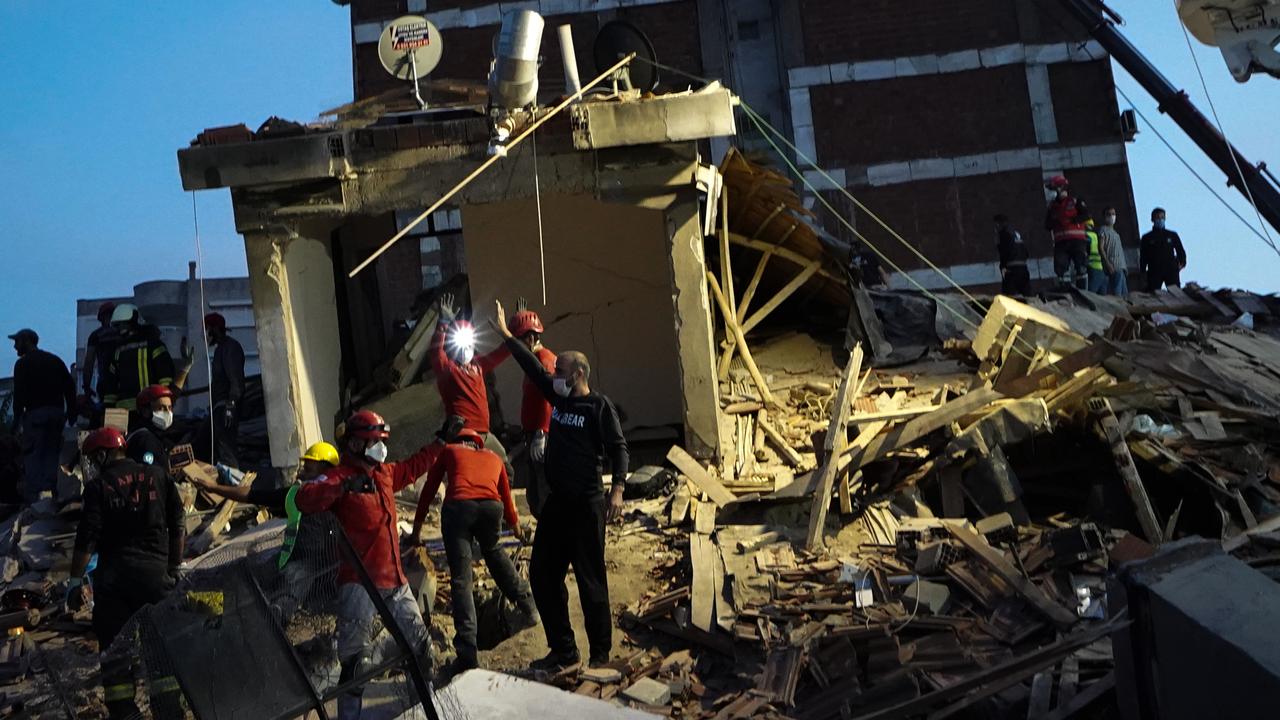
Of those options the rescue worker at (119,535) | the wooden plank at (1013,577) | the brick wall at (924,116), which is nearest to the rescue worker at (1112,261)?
the brick wall at (924,116)

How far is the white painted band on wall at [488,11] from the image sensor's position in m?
25.8

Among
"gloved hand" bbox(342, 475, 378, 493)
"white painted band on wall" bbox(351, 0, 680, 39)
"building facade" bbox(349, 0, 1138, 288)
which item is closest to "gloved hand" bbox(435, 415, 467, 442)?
"gloved hand" bbox(342, 475, 378, 493)

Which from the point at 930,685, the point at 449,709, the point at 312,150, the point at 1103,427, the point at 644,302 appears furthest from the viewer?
the point at 644,302

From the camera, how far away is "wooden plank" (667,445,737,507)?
10.6 meters

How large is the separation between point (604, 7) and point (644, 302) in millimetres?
13699

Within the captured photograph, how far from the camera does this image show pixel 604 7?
84.9ft

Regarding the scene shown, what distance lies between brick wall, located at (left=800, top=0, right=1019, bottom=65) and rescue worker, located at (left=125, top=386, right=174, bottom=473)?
19.3 m

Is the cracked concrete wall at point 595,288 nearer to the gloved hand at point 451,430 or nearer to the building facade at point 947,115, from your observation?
the gloved hand at point 451,430

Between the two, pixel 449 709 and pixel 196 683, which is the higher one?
Answer: pixel 196 683

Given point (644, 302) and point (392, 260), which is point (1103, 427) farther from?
point (392, 260)

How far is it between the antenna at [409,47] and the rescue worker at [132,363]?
3.86m

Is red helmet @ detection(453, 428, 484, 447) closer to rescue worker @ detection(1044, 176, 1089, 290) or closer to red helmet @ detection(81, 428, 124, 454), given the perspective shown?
red helmet @ detection(81, 428, 124, 454)

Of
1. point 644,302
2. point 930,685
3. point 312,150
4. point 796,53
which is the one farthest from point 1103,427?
point 796,53

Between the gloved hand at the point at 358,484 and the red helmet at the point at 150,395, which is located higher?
the red helmet at the point at 150,395
